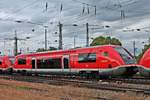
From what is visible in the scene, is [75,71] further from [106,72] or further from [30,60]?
[30,60]

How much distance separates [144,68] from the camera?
2262 centimetres

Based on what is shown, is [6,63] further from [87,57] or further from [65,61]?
[87,57]

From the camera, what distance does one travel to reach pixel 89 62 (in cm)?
2861

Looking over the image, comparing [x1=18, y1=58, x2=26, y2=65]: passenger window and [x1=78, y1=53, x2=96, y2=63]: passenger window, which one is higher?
[x1=78, y1=53, x2=96, y2=63]: passenger window

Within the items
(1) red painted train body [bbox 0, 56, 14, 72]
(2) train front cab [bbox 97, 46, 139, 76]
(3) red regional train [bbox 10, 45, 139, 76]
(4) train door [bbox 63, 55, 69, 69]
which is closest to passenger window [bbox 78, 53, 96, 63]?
(3) red regional train [bbox 10, 45, 139, 76]

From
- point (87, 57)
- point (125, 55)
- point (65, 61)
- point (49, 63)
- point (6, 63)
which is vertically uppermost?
point (125, 55)

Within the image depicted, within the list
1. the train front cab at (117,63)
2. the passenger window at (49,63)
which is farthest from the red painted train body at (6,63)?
the train front cab at (117,63)

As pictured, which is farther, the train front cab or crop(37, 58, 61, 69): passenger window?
crop(37, 58, 61, 69): passenger window

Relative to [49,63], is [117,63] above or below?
above

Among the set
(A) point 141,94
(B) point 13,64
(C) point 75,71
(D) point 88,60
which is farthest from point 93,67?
(B) point 13,64

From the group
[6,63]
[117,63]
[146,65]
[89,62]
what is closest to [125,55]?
[117,63]

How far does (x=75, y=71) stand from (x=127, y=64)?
19.2 feet

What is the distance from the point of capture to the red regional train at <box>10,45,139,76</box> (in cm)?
2634

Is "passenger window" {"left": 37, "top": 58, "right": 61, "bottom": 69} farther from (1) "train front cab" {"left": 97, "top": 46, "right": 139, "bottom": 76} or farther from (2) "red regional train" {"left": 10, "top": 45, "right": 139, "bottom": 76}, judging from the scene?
(1) "train front cab" {"left": 97, "top": 46, "right": 139, "bottom": 76}
